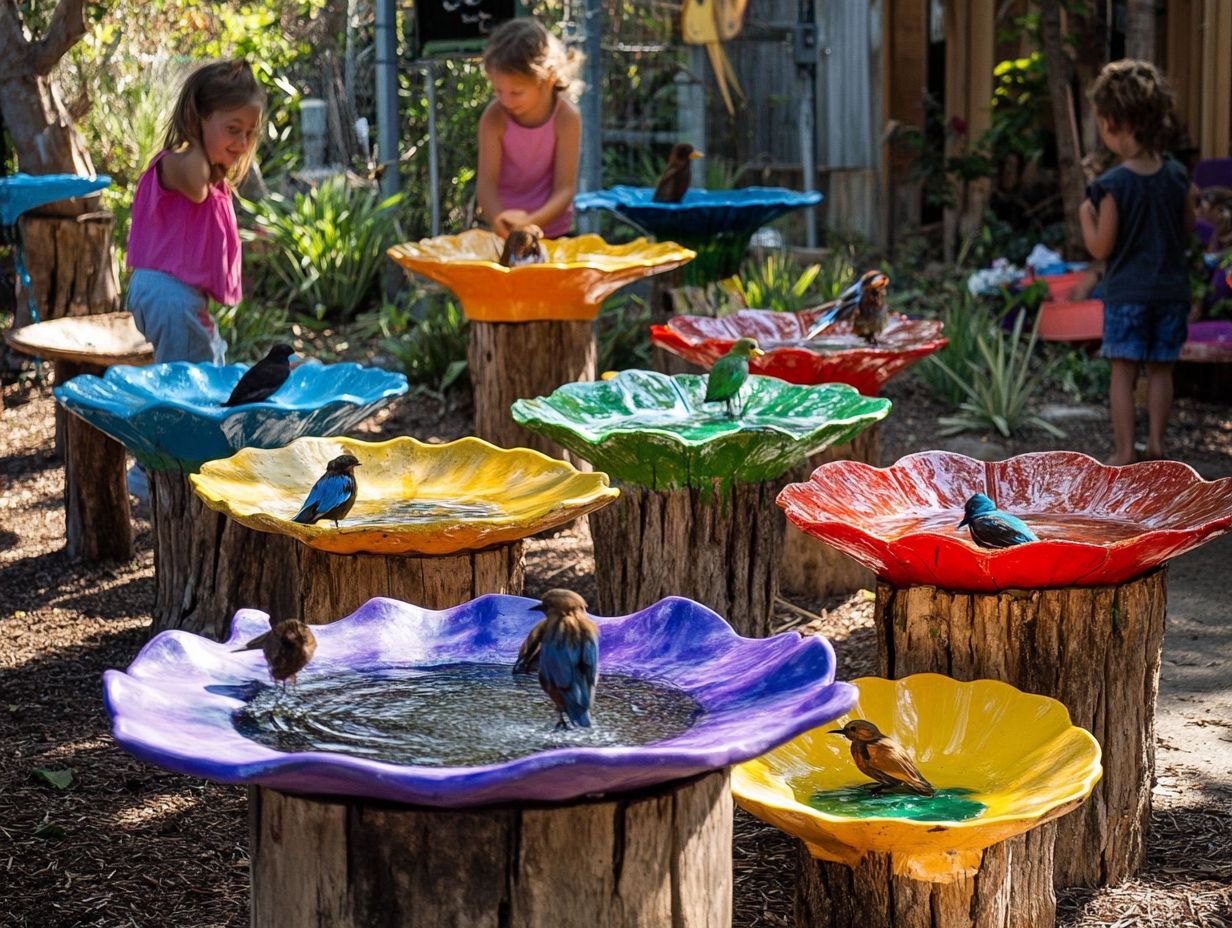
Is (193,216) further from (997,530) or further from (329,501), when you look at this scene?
(997,530)

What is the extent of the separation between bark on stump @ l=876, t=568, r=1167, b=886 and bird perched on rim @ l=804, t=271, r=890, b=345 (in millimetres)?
2272

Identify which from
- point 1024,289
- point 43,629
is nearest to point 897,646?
point 43,629

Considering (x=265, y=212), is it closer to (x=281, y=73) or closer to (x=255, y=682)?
(x=281, y=73)

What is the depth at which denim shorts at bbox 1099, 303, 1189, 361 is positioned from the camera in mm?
6676

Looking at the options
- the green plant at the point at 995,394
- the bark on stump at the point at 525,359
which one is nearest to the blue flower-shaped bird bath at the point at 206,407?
the bark on stump at the point at 525,359

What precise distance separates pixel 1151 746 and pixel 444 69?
9.33 meters

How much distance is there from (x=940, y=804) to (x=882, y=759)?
0.13 m

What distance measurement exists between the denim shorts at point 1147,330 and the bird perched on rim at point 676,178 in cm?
199

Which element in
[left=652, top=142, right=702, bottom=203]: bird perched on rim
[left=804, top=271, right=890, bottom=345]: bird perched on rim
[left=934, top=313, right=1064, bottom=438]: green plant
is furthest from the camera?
[left=934, top=313, right=1064, bottom=438]: green plant

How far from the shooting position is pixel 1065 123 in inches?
390

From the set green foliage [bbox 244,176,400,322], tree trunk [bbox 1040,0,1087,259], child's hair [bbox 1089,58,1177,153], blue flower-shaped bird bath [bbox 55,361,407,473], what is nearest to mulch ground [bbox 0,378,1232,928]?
blue flower-shaped bird bath [bbox 55,361,407,473]

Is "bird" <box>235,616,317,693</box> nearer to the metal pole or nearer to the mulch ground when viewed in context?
the mulch ground

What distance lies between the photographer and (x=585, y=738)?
2.20 meters

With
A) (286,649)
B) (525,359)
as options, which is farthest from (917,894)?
(525,359)
